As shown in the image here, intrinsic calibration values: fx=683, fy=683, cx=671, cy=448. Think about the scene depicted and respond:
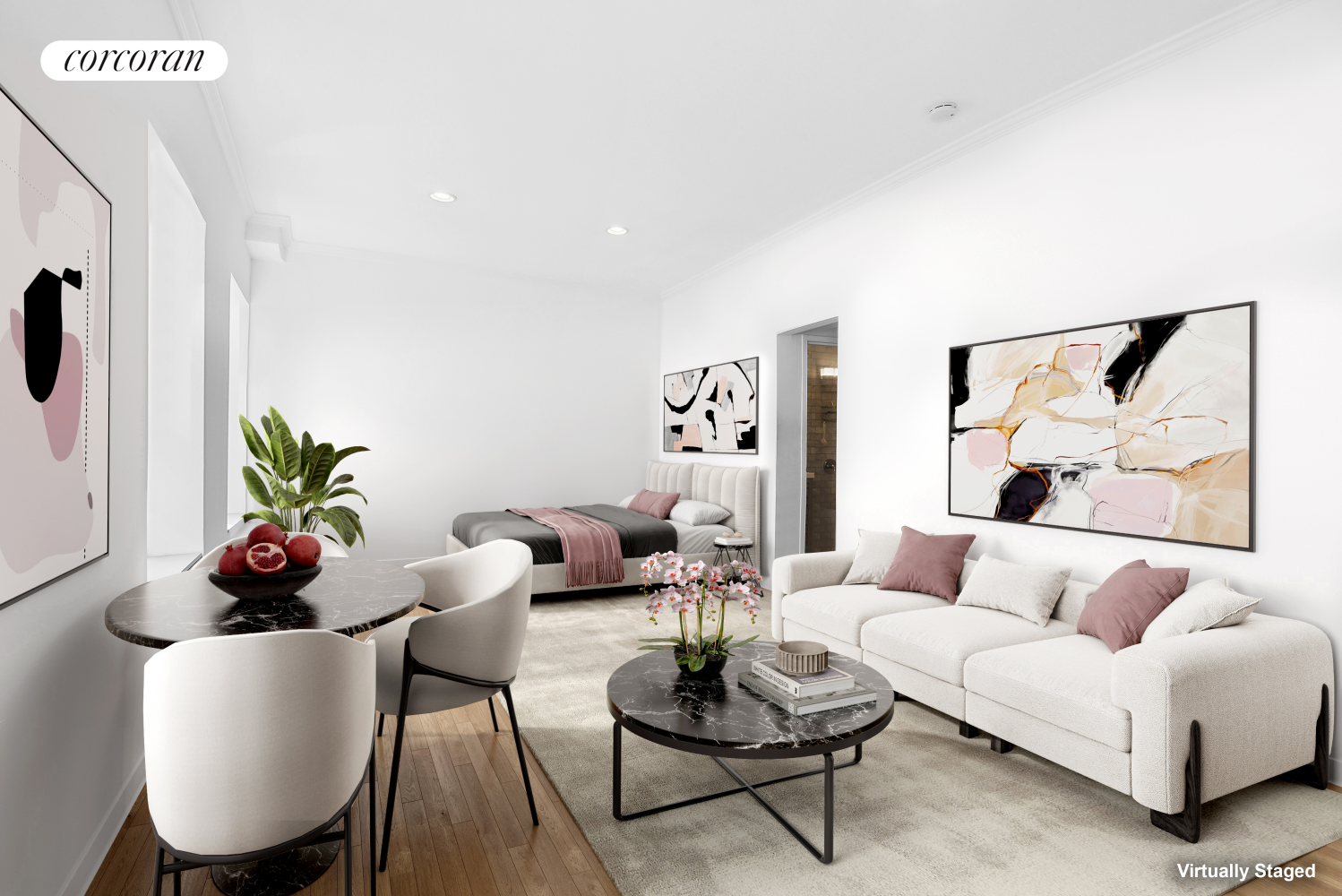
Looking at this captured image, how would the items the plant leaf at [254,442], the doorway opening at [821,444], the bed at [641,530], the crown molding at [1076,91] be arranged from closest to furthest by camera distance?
the crown molding at [1076,91] → the plant leaf at [254,442] → the bed at [641,530] → the doorway opening at [821,444]

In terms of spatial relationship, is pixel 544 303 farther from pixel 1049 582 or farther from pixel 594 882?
pixel 594 882

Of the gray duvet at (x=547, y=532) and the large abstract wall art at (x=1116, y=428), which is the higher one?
the large abstract wall art at (x=1116, y=428)

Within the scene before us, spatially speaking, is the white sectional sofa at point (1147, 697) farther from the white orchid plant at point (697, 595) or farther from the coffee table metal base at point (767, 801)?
the white orchid plant at point (697, 595)

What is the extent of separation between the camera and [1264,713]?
221cm

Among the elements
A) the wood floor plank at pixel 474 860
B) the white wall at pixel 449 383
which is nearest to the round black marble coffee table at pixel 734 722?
the wood floor plank at pixel 474 860

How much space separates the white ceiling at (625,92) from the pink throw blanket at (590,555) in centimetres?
236

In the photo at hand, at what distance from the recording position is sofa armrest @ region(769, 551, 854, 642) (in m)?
3.79

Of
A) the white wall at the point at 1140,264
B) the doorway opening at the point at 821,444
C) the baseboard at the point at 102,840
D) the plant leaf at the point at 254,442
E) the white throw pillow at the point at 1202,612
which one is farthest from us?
the doorway opening at the point at 821,444

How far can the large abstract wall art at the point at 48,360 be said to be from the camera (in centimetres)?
141

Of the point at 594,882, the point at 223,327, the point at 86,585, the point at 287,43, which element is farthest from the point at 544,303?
the point at 594,882

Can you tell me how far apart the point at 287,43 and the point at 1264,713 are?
14.5 ft

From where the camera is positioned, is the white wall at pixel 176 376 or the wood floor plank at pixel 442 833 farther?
the white wall at pixel 176 376

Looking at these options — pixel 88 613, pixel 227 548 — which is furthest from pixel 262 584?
pixel 88 613

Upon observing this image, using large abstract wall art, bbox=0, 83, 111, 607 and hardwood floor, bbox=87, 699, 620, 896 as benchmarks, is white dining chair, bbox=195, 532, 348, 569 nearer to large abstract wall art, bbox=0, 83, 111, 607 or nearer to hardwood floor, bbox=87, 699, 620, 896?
large abstract wall art, bbox=0, 83, 111, 607
